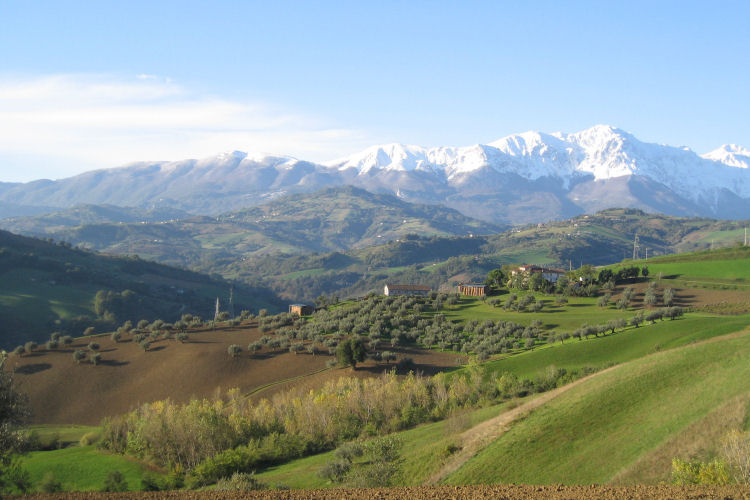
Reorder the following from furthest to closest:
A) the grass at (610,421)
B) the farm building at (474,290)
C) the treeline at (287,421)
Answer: the farm building at (474,290), the treeline at (287,421), the grass at (610,421)

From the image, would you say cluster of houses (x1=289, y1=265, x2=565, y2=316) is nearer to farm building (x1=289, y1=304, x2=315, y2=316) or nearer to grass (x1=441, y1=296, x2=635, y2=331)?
farm building (x1=289, y1=304, x2=315, y2=316)

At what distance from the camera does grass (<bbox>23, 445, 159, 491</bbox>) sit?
4956 centimetres

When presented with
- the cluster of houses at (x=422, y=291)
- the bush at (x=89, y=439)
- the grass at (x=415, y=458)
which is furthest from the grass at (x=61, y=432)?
the cluster of houses at (x=422, y=291)

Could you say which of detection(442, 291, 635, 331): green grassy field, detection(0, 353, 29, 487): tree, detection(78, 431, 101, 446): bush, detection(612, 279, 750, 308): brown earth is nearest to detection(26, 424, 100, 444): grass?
detection(78, 431, 101, 446): bush

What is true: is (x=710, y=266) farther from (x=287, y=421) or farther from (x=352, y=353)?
(x=287, y=421)

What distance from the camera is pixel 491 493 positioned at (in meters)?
26.2

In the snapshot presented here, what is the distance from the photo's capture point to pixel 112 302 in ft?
Result: 603

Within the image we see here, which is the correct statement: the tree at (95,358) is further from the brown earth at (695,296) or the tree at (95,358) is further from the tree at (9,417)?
the brown earth at (695,296)

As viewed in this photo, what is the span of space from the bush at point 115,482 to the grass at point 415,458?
1121cm

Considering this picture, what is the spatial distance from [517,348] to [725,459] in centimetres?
5596

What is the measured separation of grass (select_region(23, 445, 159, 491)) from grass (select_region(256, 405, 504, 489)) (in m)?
13.0

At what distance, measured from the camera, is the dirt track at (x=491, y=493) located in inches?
983

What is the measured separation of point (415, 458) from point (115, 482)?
25.3 metres

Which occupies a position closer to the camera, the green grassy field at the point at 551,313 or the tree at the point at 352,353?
the tree at the point at 352,353
